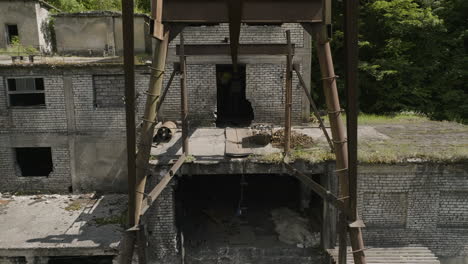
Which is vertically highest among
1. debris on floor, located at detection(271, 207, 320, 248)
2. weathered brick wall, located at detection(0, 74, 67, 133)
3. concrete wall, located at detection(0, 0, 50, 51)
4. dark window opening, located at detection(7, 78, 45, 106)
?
concrete wall, located at detection(0, 0, 50, 51)

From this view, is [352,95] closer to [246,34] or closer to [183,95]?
[183,95]

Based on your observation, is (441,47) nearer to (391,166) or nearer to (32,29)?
(391,166)

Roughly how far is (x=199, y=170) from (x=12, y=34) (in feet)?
49.0

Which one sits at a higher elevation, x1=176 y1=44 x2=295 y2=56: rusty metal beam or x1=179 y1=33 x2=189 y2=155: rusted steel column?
x1=176 y1=44 x2=295 y2=56: rusty metal beam

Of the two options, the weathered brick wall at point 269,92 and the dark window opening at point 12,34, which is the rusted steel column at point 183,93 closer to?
the weathered brick wall at point 269,92

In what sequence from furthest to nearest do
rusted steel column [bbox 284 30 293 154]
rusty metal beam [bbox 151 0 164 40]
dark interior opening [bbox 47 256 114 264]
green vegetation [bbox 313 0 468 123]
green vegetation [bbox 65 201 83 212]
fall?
green vegetation [bbox 313 0 468 123], green vegetation [bbox 65 201 83 212], dark interior opening [bbox 47 256 114 264], rusted steel column [bbox 284 30 293 154], rusty metal beam [bbox 151 0 164 40]

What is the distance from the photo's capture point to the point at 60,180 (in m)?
11.8

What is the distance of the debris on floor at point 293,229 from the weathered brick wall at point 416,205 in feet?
4.85

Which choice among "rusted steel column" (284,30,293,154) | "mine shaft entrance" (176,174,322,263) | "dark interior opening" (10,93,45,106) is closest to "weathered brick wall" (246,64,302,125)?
"mine shaft entrance" (176,174,322,263)

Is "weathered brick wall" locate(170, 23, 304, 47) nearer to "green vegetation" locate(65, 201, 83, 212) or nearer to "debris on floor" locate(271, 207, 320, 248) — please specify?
"debris on floor" locate(271, 207, 320, 248)

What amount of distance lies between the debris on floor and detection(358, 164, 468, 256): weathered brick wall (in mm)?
1478

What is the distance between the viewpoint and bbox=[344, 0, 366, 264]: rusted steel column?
3740 millimetres

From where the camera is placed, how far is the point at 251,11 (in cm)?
510

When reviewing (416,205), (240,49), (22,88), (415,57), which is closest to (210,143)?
(240,49)
